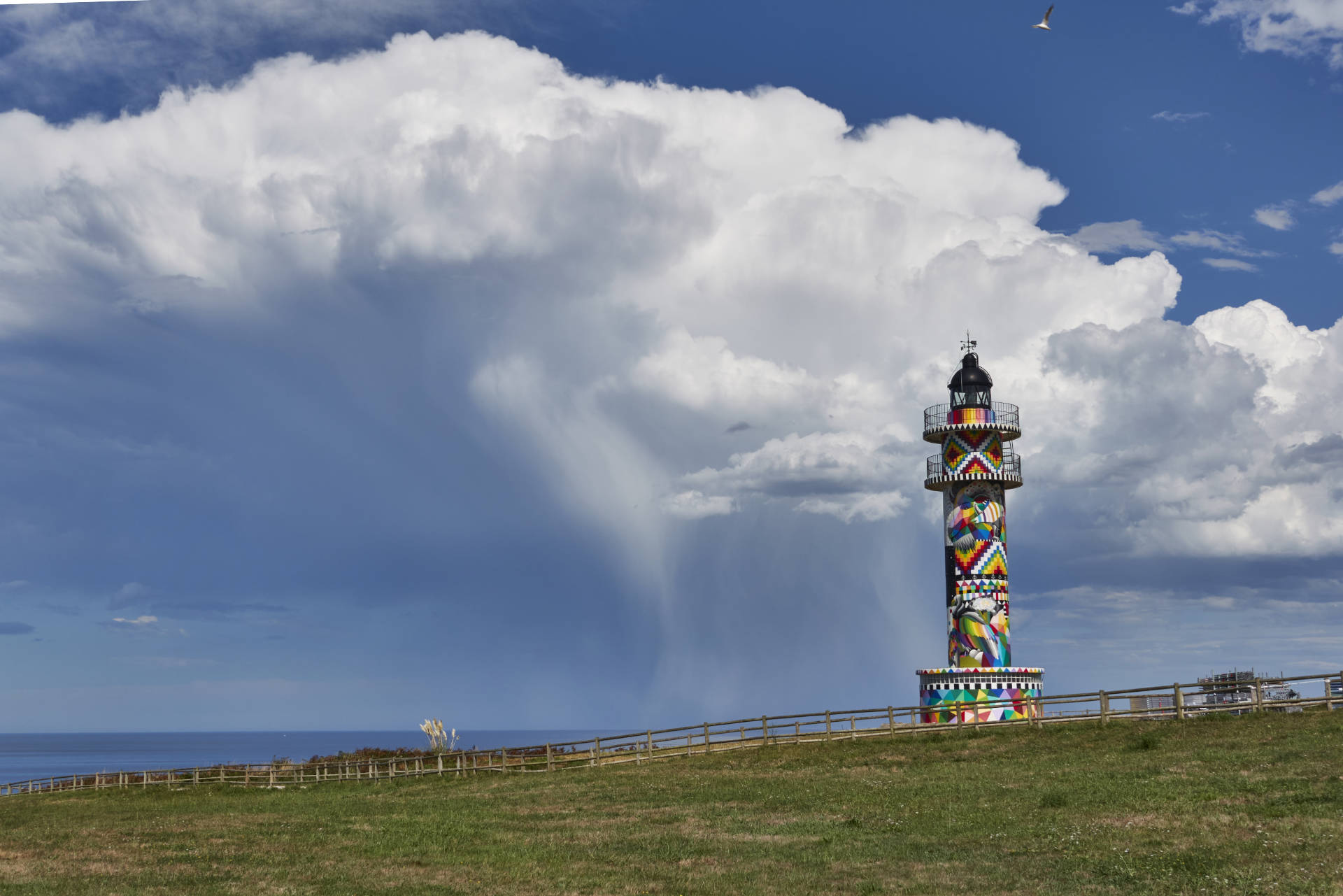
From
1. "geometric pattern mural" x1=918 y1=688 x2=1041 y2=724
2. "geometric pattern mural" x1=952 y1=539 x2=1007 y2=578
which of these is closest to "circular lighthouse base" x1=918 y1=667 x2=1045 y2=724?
"geometric pattern mural" x1=918 y1=688 x2=1041 y2=724

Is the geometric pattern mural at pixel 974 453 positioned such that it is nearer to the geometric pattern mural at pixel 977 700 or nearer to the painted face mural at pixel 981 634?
the painted face mural at pixel 981 634

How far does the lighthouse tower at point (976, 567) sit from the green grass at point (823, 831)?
48.9ft

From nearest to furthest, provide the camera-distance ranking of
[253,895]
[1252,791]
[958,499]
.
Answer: [253,895], [1252,791], [958,499]

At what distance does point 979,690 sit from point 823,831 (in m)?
31.1

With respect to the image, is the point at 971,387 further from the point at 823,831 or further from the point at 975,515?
the point at 823,831

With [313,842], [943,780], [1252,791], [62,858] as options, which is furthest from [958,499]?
[62,858]

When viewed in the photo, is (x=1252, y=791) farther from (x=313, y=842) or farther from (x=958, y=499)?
(x=958, y=499)

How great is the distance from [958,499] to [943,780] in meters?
26.6

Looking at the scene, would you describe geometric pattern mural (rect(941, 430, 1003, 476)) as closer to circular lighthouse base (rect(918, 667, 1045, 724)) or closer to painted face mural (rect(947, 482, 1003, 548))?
painted face mural (rect(947, 482, 1003, 548))

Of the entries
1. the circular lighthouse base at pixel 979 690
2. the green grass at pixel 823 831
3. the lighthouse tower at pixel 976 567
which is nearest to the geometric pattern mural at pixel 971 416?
the lighthouse tower at pixel 976 567

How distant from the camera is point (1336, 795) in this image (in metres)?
21.5

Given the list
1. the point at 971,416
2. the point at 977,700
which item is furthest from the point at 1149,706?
the point at 971,416

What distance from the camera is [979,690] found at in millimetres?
52688

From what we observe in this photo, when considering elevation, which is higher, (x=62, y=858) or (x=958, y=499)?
(x=958, y=499)
